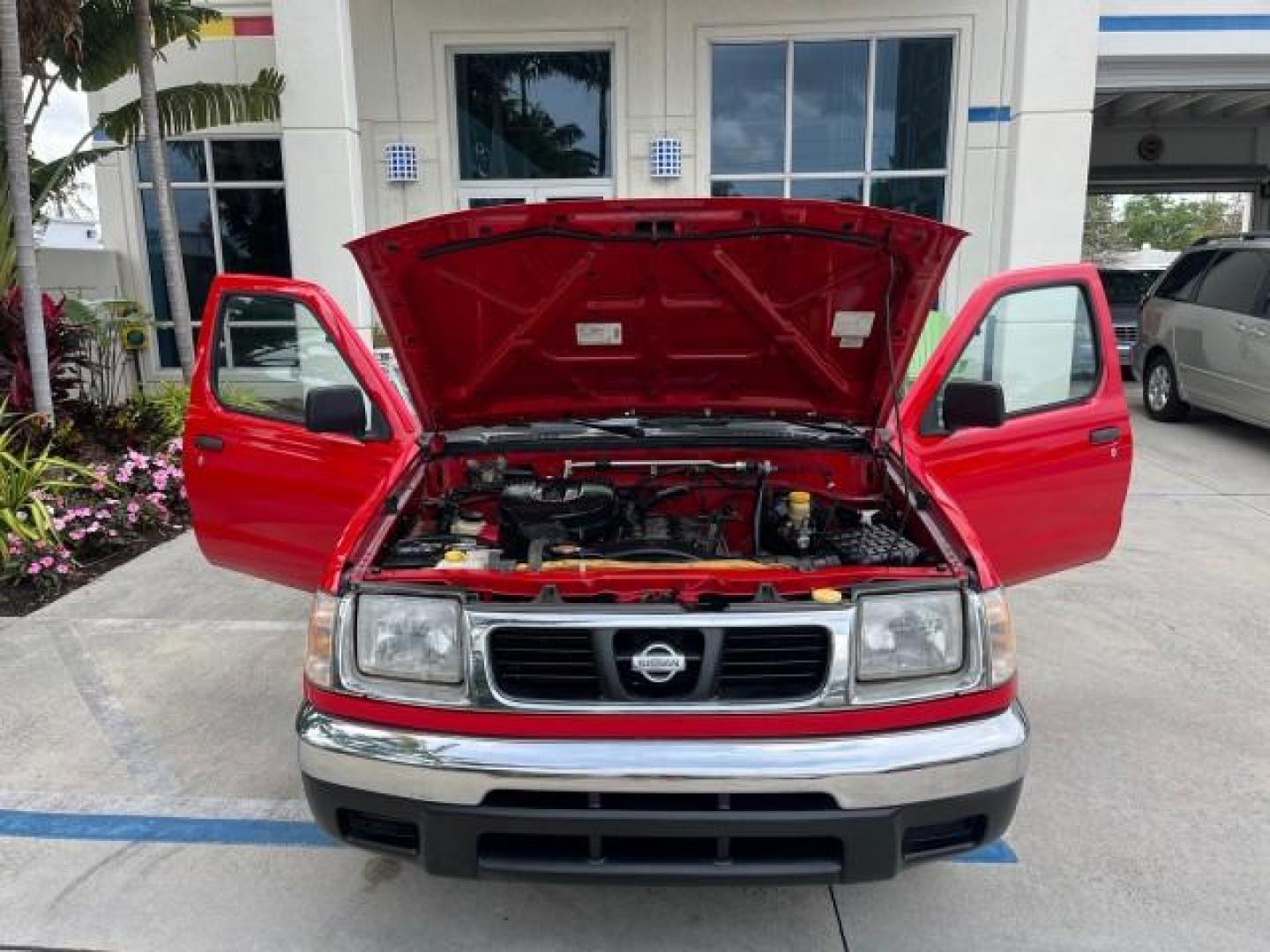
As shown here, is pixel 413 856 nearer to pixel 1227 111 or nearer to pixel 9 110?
pixel 9 110

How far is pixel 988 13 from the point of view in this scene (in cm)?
1034

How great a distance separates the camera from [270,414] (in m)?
3.86

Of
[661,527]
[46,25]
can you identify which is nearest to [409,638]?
[661,527]

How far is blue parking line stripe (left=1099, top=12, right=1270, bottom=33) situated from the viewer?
450 inches

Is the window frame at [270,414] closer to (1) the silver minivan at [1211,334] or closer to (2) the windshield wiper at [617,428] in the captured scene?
(2) the windshield wiper at [617,428]

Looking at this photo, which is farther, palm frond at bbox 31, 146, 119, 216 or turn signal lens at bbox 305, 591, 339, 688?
palm frond at bbox 31, 146, 119, 216

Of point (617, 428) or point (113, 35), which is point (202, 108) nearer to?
point (113, 35)

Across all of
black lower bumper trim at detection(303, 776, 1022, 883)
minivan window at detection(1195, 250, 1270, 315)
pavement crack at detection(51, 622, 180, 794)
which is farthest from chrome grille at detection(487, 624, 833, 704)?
minivan window at detection(1195, 250, 1270, 315)

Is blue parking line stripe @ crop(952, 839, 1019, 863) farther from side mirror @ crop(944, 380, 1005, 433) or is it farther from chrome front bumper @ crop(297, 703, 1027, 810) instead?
side mirror @ crop(944, 380, 1005, 433)

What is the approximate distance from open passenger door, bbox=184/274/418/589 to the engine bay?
0.45 m

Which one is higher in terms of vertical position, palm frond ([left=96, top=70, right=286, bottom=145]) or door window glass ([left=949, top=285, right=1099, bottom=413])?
palm frond ([left=96, top=70, right=286, bottom=145])

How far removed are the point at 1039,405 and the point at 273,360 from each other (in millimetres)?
4152

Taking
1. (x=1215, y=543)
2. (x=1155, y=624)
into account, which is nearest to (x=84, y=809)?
(x=1155, y=624)

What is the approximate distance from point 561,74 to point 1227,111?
1520 cm
